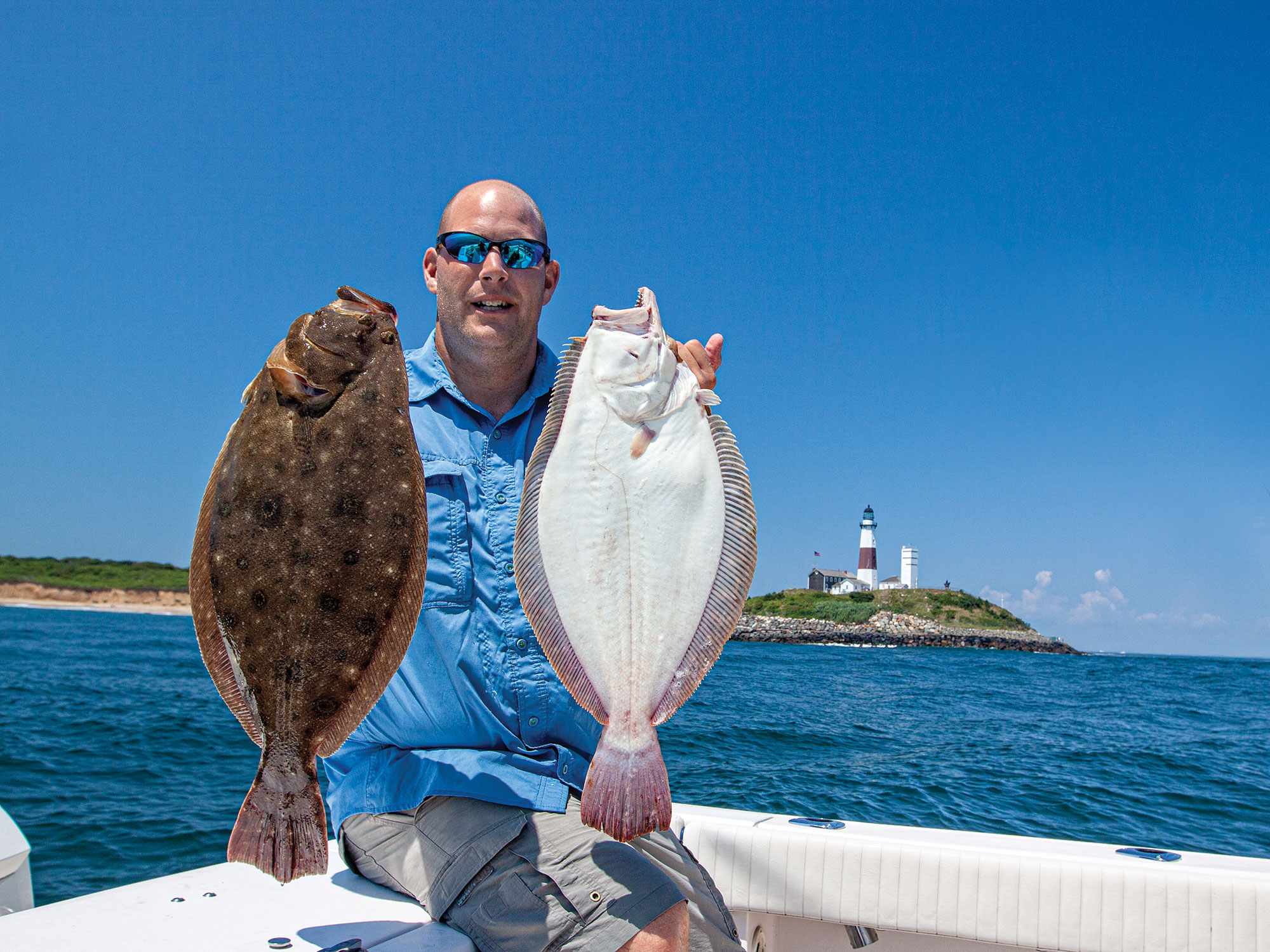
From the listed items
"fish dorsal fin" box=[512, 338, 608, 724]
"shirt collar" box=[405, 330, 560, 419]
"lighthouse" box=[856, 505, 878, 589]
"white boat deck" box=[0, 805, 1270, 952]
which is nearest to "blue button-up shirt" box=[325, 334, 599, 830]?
"shirt collar" box=[405, 330, 560, 419]

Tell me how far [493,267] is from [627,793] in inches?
61.6

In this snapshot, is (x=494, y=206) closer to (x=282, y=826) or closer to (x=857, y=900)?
(x=282, y=826)

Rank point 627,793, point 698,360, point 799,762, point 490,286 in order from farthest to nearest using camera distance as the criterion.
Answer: point 799,762, point 490,286, point 698,360, point 627,793

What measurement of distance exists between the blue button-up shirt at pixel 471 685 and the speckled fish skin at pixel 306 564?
0.58m

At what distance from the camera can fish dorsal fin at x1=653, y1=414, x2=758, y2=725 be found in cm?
181

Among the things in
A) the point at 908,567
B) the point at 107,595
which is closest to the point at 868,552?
the point at 908,567

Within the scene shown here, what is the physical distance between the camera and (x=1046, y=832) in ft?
32.5

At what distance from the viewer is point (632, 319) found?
193 cm

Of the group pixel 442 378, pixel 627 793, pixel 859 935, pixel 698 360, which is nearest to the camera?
pixel 627 793

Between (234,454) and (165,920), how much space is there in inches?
62.5

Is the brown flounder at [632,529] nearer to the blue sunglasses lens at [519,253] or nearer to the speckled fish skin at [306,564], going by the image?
the speckled fish skin at [306,564]

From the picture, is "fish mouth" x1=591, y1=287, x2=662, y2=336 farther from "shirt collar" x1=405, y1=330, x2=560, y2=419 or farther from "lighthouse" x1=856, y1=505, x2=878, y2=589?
"lighthouse" x1=856, y1=505, x2=878, y2=589

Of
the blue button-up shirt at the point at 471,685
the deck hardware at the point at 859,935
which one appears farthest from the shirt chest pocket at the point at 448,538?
the deck hardware at the point at 859,935

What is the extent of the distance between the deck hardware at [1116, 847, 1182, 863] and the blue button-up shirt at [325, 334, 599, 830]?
2542mm
